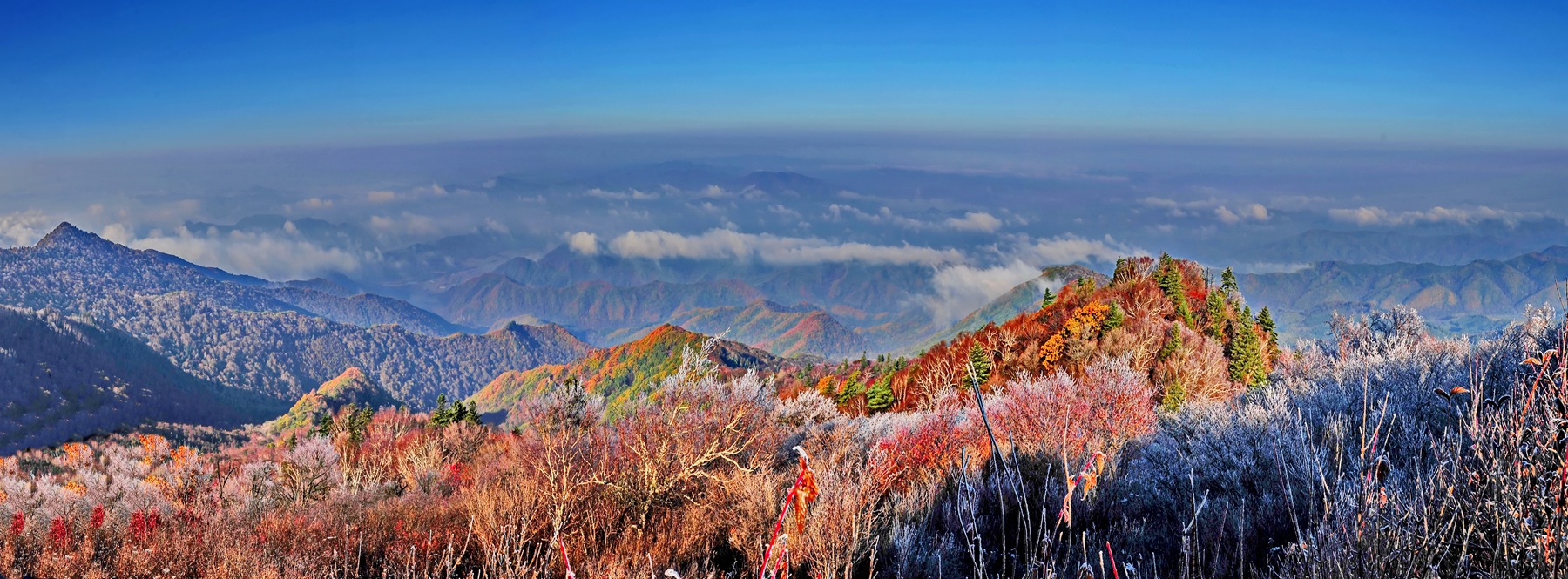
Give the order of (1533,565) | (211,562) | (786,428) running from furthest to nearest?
(786,428)
(211,562)
(1533,565)

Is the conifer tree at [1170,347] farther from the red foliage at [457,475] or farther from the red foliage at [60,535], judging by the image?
the red foliage at [60,535]

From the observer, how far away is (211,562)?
8.95 meters

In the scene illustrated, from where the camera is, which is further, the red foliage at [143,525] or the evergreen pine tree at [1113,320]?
the evergreen pine tree at [1113,320]

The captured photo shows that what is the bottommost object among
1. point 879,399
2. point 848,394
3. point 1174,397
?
point 848,394

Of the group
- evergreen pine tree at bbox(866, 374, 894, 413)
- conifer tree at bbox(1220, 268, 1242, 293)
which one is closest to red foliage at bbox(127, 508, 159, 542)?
evergreen pine tree at bbox(866, 374, 894, 413)

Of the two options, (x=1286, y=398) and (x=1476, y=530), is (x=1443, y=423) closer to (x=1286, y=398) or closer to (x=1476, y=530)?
(x=1286, y=398)

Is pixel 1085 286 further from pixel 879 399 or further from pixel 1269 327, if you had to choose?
pixel 879 399

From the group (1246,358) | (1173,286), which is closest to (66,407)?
(1173,286)

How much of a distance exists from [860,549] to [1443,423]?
1009cm

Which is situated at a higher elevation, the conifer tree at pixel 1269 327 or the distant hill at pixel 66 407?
the conifer tree at pixel 1269 327

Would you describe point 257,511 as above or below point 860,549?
below

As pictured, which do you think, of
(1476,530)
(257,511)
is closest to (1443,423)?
(1476,530)

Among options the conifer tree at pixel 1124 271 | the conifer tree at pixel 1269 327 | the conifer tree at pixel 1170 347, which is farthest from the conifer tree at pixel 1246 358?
the conifer tree at pixel 1124 271

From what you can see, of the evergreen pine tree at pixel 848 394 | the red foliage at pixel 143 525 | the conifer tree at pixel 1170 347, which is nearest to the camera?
the red foliage at pixel 143 525
